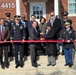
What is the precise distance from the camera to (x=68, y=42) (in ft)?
52.6

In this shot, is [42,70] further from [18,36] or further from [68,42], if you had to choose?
[18,36]

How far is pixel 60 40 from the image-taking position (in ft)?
53.2

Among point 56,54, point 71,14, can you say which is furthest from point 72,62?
point 71,14

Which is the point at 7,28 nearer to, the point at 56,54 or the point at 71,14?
the point at 56,54

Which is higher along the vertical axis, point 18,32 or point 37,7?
point 37,7

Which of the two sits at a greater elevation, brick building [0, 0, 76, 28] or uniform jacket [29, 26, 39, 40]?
brick building [0, 0, 76, 28]

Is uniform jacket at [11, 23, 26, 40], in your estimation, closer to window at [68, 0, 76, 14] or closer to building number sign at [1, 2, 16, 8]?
building number sign at [1, 2, 16, 8]

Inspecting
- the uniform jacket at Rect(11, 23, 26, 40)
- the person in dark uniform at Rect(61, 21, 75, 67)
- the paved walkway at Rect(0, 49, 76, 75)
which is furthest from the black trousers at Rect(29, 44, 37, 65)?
the person in dark uniform at Rect(61, 21, 75, 67)

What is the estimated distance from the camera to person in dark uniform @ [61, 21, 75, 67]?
16000 mm

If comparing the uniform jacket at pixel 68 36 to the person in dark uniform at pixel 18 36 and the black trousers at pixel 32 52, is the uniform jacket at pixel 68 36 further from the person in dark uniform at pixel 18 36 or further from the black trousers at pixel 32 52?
the person in dark uniform at pixel 18 36

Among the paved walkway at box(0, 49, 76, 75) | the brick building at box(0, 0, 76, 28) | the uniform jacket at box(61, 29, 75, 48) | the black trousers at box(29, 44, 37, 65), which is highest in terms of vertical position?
the brick building at box(0, 0, 76, 28)

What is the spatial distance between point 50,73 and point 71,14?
9.91 meters

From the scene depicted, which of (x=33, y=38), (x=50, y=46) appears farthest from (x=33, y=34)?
(x=50, y=46)

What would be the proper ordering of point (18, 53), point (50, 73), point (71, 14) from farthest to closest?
point (71, 14) → point (18, 53) → point (50, 73)
